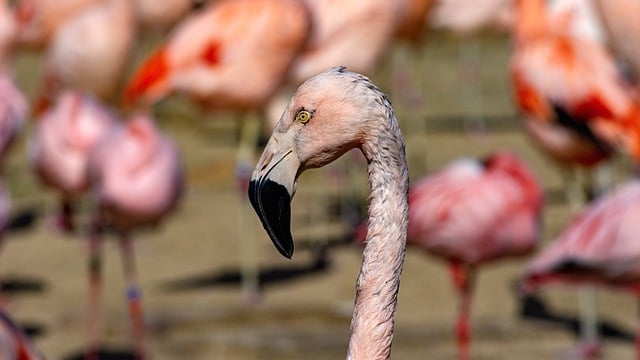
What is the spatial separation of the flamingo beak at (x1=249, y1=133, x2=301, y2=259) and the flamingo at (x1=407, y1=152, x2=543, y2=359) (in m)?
2.71

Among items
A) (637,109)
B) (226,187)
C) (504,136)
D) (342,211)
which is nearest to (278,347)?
(637,109)

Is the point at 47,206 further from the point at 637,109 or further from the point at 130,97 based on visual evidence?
the point at 637,109

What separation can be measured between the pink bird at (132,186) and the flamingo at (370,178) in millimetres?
2883

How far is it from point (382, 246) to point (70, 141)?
3.66 m

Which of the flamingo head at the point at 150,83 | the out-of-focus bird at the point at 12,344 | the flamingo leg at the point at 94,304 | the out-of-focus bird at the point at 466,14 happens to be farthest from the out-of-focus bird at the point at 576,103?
the out-of-focus bird at the point at 466,14

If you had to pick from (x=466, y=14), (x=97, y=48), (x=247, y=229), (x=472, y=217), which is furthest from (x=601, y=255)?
(x=466, y=14)

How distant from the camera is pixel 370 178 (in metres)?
2.28

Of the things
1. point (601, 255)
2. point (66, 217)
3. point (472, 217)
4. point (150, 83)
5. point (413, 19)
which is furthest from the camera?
point (413, 19)

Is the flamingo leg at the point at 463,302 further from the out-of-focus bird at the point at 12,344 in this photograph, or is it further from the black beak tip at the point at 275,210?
the black beak tip at the point at 275,210

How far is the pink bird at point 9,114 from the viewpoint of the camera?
5.95 m

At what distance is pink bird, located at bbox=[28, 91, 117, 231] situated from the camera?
5734 millimetres

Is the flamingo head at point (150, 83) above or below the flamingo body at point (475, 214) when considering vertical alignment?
above

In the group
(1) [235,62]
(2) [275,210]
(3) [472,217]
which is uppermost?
(1) [235,62]

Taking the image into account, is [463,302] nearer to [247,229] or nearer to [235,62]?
[247,229]
